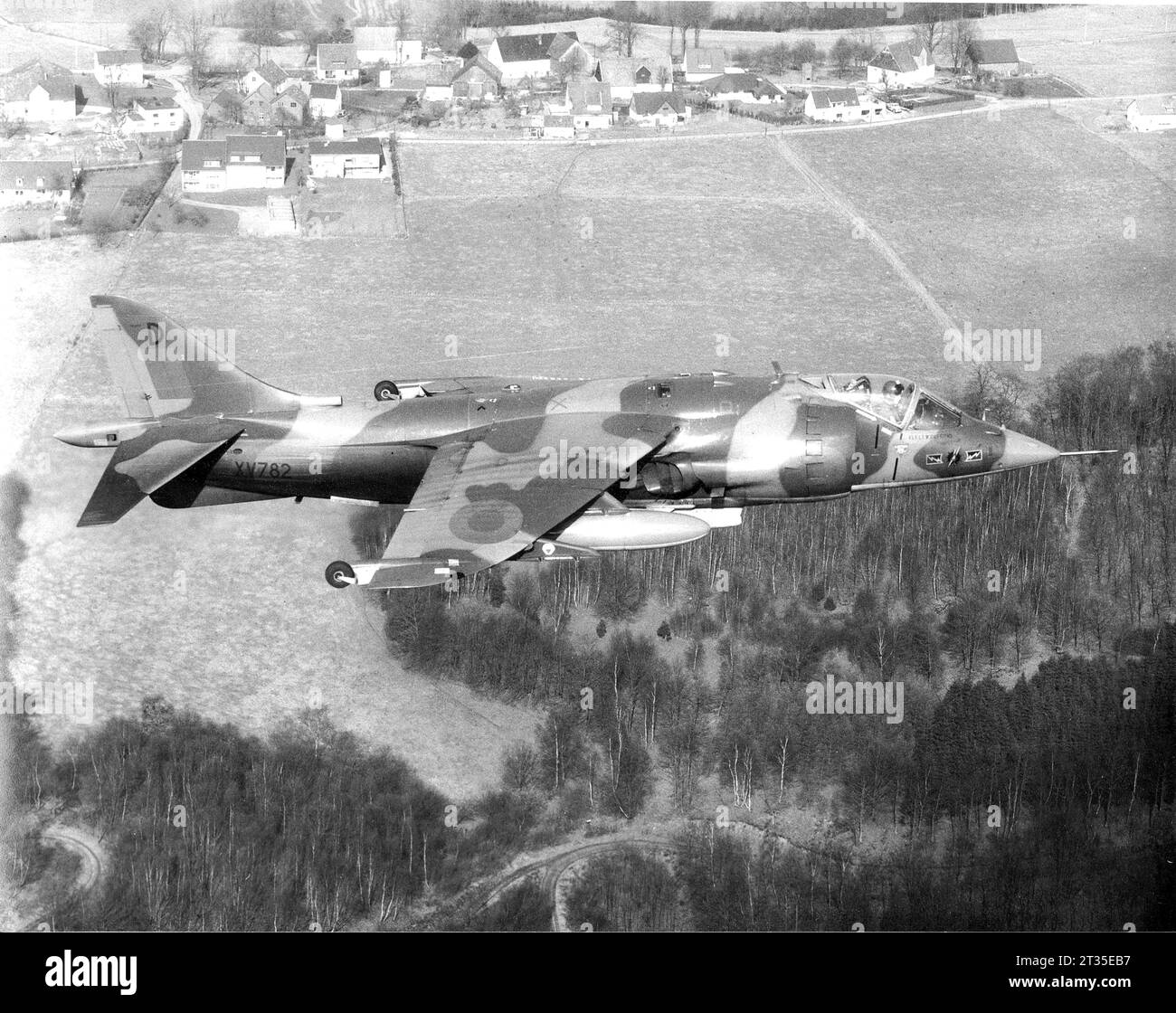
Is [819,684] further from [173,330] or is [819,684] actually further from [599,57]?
[599,57]

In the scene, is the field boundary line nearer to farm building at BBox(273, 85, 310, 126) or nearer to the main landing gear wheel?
farm building at BBox(273, 85, 310, 126)

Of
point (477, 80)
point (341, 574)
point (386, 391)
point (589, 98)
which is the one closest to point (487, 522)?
point (341, 574)

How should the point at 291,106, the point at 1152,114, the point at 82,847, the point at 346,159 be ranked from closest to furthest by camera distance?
the point at 82,847 < the point at 346,159 < the point at 291,106 < the point at 1152,114

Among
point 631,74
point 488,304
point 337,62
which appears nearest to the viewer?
point 488,304

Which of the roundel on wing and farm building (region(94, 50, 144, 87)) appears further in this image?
farm building (region(94, 50, 144, 87))

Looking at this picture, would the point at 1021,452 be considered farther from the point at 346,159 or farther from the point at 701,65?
the point at 346,159

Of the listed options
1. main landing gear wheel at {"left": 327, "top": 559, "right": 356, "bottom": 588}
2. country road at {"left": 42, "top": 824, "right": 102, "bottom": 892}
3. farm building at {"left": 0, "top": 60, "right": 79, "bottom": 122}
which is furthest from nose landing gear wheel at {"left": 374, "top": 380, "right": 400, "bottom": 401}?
farm building at {"left": 0, "top": 60, "right": 79, "bottom": 122}

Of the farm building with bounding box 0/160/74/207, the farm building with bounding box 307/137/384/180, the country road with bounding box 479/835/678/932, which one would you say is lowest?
the country road with bounding box 479/835/678/932
